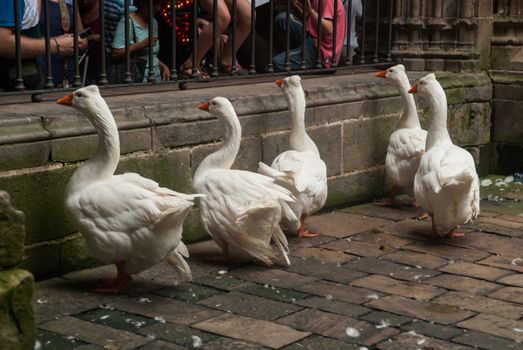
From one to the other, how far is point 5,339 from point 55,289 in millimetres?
1520

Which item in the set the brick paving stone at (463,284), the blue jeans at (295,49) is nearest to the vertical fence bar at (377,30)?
the blue jeans at (295,49)

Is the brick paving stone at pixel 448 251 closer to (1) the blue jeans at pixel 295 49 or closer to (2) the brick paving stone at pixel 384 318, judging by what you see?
(2) the brick paving stone at pixel 384 318

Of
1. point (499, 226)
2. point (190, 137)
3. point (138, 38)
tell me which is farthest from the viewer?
point (499, 226)

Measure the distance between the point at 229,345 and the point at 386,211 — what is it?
11.0 feet

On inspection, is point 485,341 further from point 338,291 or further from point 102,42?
point 102,42

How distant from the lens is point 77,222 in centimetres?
527

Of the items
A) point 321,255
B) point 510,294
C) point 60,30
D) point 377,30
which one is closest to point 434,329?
point 510,294

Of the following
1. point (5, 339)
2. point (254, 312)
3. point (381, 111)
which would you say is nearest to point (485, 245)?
point (381, 111)

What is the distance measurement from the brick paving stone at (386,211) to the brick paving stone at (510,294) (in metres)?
1.86

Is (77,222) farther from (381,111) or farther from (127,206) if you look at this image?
(381,111)

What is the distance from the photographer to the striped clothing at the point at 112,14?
23.8 ft

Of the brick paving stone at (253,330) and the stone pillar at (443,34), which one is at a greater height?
the stone pillar at (443,34)

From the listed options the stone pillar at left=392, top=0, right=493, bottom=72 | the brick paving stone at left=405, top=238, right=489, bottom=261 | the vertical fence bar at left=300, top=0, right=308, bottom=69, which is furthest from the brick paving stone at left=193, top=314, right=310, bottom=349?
the stone pillar at left=392, top=0, right=493, bottom=72

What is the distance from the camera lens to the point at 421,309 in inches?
207
